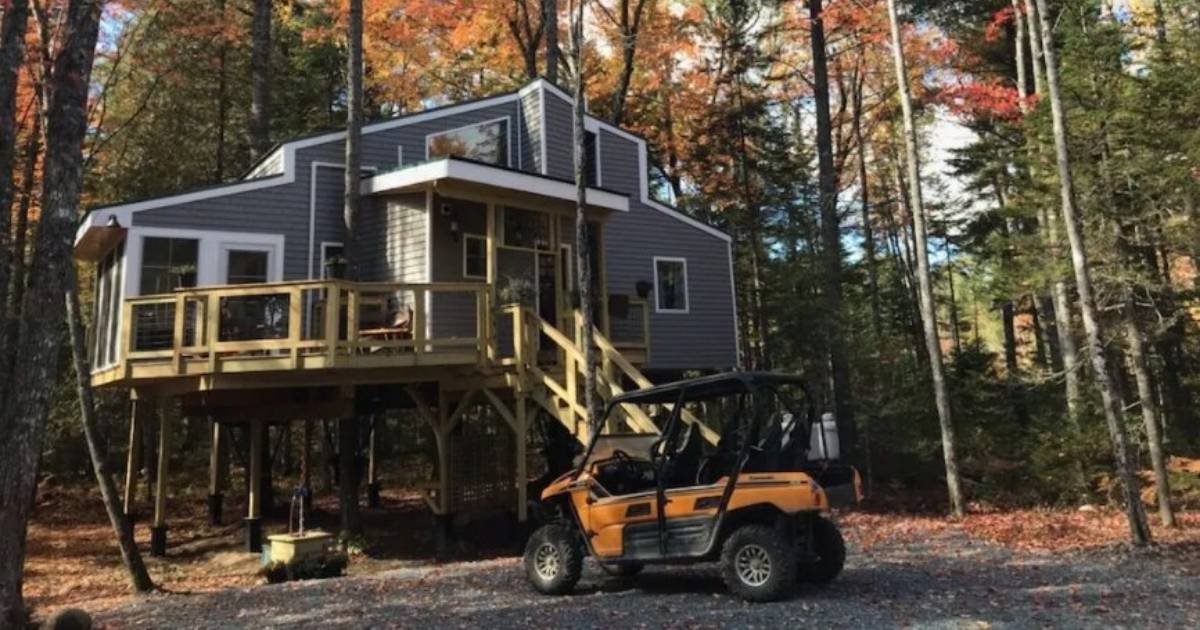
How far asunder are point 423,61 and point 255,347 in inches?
628

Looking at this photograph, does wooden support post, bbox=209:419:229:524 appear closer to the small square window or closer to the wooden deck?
the wooden deck

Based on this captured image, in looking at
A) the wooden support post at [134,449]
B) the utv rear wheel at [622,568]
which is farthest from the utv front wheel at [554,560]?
the wooden support post at [134,449]

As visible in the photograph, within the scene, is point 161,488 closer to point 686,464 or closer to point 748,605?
point 686,464

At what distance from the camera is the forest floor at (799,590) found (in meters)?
6.40

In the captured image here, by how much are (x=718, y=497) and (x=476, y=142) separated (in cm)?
1072

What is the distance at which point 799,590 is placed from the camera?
7.31 meters

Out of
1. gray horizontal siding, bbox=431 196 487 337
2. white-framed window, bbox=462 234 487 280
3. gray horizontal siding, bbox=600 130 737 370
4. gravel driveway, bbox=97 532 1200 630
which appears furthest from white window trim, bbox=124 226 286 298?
gray horizontal siding, bbox=600 130 737 370

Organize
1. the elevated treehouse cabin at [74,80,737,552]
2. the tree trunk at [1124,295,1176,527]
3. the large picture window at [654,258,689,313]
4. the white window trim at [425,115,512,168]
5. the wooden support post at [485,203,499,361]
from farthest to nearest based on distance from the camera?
the large picture window at [654,258,689,313], the white window trim at [425,115,512,168], the wooden support post at [485,203,499,361], the tree trunk at [1124,295,1176,527], the elevated treehouse cabin at [74,80,737,552]

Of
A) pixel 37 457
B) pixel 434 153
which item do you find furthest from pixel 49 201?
pixel 434 153

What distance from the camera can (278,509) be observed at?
18.1 meters

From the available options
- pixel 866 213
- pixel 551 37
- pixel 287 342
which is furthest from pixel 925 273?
pixel 866 213

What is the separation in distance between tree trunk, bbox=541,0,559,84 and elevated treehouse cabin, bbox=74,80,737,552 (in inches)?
167

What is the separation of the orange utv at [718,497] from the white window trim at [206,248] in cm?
785

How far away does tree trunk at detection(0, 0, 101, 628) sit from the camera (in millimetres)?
6926
